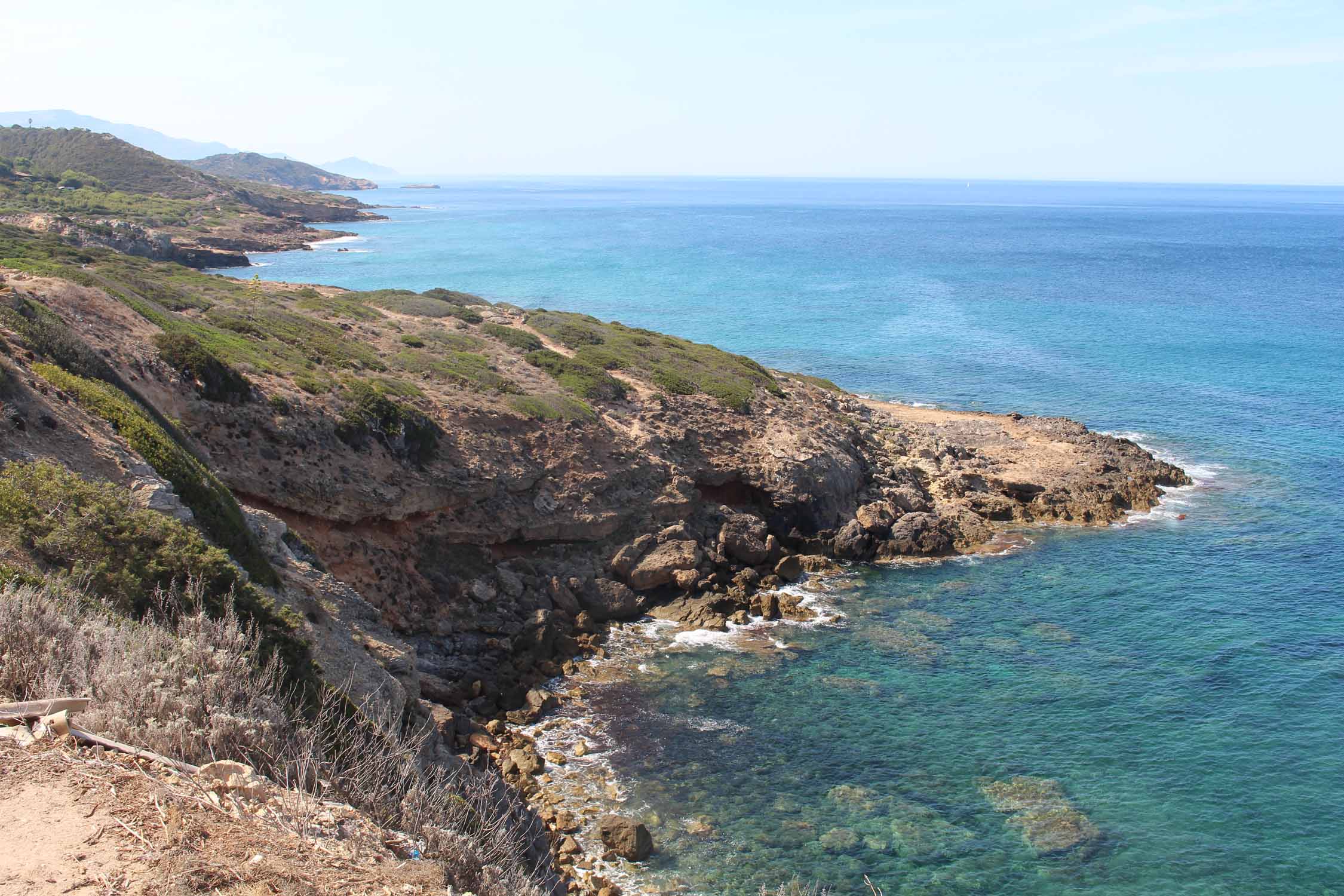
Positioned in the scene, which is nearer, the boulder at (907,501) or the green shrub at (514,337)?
the boulder at (907,501)

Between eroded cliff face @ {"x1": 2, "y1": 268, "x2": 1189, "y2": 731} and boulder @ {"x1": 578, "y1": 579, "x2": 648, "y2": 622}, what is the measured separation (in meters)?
0.06

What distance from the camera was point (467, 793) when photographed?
51.6ft

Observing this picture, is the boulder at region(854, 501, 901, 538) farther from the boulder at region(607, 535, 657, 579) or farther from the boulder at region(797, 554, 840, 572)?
the boulder at region(607, 535, 657, 579)

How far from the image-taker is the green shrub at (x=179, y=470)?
17641mm

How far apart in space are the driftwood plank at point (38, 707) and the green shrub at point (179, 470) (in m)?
8.34

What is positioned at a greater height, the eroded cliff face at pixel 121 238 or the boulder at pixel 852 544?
the eroded cliff face at pixel 121 238

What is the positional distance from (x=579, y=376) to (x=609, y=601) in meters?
12.0

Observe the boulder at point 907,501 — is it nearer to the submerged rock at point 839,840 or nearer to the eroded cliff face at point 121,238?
the submerged rock at point 839,840

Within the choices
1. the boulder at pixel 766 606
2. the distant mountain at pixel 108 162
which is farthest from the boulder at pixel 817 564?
the distant mountain at pixel 108 162

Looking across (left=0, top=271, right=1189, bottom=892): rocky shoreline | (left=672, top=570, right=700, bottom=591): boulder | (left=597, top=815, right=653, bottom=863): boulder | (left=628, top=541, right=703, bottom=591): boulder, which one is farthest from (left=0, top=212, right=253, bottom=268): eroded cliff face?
(left=597, top=815, right=653, bottom=863): boulder

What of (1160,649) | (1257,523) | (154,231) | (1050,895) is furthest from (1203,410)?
(154,231)

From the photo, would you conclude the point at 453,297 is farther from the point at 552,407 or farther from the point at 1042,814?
the point at 1042,814

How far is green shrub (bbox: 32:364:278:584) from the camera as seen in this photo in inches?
695

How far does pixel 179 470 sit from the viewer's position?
18.5 m
